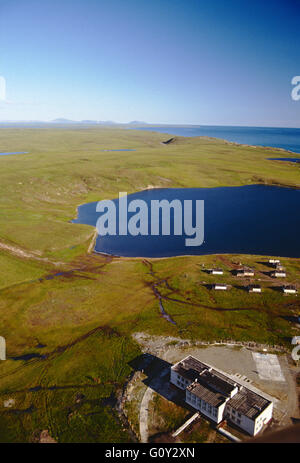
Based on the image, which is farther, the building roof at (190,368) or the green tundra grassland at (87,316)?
the building roof at (190,368)

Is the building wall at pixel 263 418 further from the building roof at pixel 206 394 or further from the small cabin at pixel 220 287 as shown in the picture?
the small cabin at pixel 220 287

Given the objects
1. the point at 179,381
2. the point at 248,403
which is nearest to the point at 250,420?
the point at 248,403

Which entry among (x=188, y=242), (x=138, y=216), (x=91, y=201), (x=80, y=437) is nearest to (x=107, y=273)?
(x=188, y=242)

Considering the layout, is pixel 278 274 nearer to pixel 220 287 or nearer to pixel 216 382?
pixel 220 287

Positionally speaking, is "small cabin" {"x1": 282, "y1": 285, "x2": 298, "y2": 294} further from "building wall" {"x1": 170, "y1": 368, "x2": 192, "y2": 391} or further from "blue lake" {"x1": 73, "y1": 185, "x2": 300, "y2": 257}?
"building wall" {"x1": 170, "y1": 368, "x2": 192, "y2": 391}

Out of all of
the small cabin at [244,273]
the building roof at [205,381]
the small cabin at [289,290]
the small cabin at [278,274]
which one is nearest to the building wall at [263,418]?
the building roof at [205,381]

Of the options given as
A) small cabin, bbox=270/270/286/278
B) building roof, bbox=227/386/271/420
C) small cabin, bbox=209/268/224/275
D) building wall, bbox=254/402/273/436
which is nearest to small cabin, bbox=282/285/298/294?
small cabin, bbox=270/270/286/278
